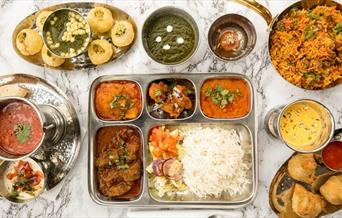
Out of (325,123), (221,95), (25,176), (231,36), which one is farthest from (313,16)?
(25,176)

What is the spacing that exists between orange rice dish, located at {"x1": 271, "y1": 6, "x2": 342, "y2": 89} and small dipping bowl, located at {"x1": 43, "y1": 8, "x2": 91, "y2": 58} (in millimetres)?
1451

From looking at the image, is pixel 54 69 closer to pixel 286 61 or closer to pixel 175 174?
pixel 175 174

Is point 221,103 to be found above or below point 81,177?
above

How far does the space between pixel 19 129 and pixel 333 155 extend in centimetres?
228

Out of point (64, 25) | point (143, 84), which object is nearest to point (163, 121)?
point (143, 84)

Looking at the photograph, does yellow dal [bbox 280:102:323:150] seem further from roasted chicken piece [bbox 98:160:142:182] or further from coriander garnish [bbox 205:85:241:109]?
roasted chicken piece [bbox 98:160:142:182]

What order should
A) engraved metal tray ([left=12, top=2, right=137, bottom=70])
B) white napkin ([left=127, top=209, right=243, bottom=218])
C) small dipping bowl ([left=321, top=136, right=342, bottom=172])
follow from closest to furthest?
small dipping bowl ([left=321, top=136, right=342, bottom=172]) → white napkin ([left=127, top=209, right=243, bottom=218]) → engraved metal tray ([left=12, top=2, right=137, bottom=70])

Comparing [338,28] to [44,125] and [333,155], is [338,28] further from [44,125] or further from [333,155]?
[44,125]

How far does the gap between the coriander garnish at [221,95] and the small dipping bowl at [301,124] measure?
35 cm

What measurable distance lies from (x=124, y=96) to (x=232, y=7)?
44.1 inches

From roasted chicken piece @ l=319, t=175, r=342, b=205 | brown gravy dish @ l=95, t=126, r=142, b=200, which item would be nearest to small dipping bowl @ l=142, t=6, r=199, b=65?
brown gravy dish @ l=95, t=126, r=142, b=200

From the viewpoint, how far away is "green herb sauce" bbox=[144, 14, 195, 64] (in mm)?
3729

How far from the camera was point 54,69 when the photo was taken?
392 cm

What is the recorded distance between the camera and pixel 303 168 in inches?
144
